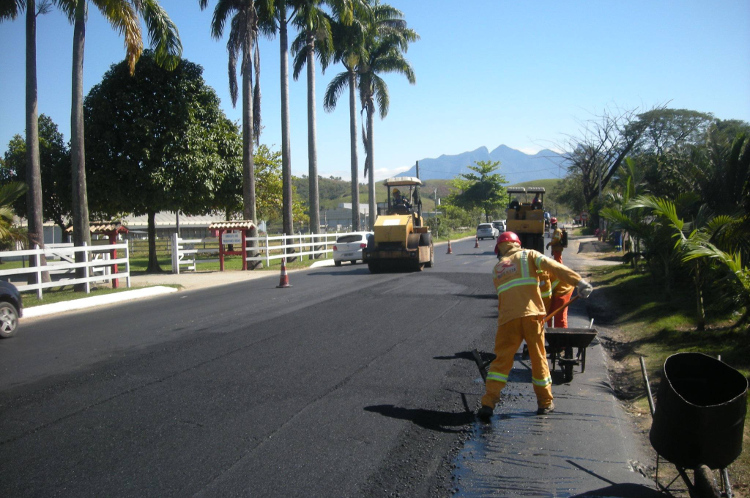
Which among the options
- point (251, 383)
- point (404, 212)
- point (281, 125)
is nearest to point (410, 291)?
point (404, 212)

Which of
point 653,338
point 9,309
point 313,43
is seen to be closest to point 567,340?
point 653,338

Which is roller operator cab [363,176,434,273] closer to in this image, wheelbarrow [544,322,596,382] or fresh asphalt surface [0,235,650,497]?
fresh asphalt surface [0,235,650,497]

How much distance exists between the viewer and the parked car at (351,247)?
88.4ft

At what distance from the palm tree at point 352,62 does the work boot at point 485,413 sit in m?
30.8

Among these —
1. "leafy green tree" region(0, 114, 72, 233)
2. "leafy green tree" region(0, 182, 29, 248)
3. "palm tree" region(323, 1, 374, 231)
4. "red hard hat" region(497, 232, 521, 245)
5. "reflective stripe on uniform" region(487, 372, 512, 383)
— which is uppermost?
"palm tree" region(323, 1, 374, 231)

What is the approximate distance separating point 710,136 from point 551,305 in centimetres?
625

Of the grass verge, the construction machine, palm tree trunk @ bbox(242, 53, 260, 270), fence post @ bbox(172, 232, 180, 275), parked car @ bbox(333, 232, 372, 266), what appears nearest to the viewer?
the grass verge

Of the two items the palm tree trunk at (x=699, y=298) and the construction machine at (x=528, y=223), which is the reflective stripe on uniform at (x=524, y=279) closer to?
the palm tree trunk at (x=699, y=298)

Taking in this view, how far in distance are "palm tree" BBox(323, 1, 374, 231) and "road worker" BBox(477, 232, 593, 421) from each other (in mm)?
30037

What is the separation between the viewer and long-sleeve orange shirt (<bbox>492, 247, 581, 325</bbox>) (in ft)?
19.9

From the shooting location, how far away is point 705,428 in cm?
399

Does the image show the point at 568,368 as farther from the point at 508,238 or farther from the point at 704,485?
the point at 704,485

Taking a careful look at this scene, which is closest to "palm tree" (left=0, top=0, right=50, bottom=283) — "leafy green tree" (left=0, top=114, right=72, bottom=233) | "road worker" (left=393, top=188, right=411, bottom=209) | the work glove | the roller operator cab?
"leafy green tree" (left=0, top=114, right=72, bottom=233)

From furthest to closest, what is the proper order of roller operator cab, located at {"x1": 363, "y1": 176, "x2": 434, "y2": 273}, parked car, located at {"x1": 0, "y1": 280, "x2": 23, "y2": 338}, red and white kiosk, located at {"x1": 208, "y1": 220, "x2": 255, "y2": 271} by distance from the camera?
1. red and white kiosk, located at {"x1": 208, "y1": 220, "x2": 255, "y2": 271}
2. roller operator cab, located at {"x1": 363, "y1": 176, "x2": 434, "y2": 273}
3. parked car, located at {"x1": 0, "y1": 280, "x2": 23, "y2": 338}
